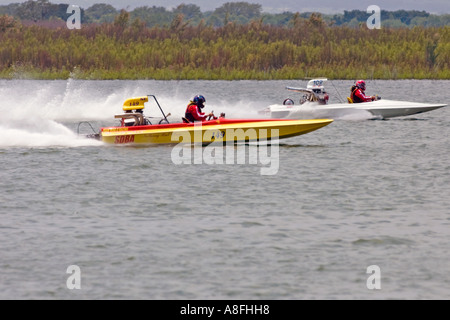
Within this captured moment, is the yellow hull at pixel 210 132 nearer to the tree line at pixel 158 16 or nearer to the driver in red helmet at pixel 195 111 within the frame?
the driver in red helmet at pixel 195 111

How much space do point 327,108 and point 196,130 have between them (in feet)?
29.6

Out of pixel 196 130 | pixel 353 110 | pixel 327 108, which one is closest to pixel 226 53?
pixel 353 110

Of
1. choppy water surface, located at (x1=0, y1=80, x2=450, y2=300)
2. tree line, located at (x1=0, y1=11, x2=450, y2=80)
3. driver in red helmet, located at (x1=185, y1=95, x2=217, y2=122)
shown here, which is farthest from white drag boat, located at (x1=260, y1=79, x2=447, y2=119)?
tree line, located at (x1=0, y1=11, x2=450, y2=80)

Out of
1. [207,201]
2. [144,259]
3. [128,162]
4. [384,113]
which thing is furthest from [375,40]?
[144,259]

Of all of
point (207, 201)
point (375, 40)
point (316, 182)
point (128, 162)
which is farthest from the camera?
point (375, 40)

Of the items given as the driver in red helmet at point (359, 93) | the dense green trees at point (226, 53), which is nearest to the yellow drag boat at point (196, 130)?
the driver in red helmet at point (359, 93)

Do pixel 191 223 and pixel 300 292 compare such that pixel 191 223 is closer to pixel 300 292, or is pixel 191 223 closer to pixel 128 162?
pixel 300 292

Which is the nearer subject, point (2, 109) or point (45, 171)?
Answer: point (45, 171)

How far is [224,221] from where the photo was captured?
549 inches

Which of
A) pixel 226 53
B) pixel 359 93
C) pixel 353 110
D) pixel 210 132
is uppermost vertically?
pixel 226 53

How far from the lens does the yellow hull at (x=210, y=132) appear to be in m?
21.8

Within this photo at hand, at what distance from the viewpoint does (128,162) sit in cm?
2069

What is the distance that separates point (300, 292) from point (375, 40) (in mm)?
50510

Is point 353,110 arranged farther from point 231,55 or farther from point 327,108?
→ point 231,55
